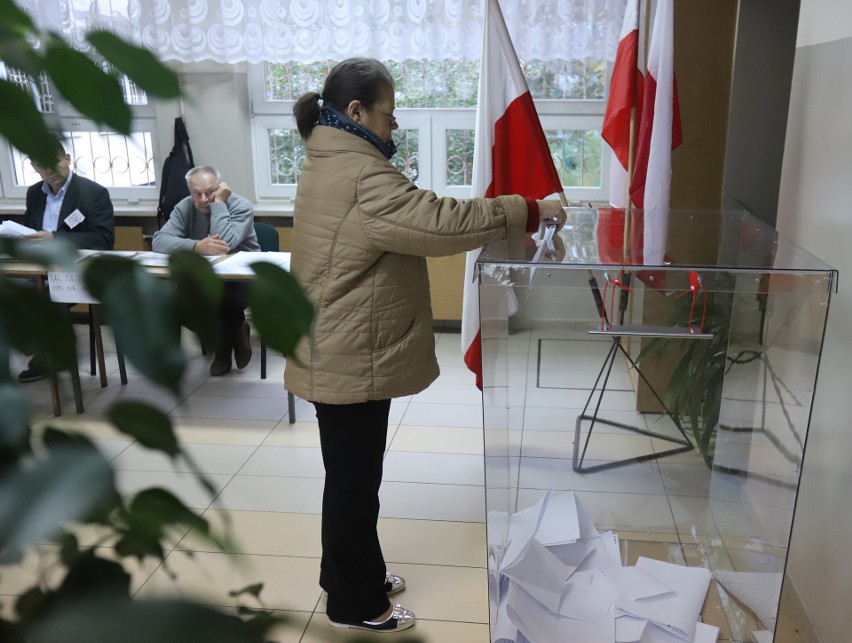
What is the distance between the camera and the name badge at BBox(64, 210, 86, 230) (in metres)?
3.96

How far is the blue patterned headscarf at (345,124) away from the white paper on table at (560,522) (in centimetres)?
107

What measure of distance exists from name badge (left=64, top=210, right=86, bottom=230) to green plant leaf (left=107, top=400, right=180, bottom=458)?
398 centimetres

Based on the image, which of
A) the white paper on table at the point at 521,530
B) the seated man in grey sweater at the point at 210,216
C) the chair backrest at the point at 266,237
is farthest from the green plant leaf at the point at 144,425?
the chair backrest at the point at 266,237

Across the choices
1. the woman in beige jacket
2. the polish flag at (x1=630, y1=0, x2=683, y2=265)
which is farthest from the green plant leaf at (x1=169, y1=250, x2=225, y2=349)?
the polish flag at (x1=630, y1=0, x2=683, y2=265)

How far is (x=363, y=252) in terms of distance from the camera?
1.86 m

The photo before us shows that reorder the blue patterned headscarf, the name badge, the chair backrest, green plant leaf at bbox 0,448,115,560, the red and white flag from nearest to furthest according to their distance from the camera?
green plant leaf at bbox 0,448,115,560 → the blue patterned headscarf → the red and white flag → the name badge → the chair backrest

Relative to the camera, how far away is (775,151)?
9.76 feet

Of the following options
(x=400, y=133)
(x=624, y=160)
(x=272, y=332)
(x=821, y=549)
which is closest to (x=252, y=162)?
(x=400, y=133)

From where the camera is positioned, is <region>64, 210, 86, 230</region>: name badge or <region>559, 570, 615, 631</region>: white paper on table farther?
<region>64, 210, 86, 230</region>: name badge

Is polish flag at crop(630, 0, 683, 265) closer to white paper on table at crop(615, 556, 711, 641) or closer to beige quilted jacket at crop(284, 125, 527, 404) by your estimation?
beige quilted jacket at crop(284, 125, 527, 404)

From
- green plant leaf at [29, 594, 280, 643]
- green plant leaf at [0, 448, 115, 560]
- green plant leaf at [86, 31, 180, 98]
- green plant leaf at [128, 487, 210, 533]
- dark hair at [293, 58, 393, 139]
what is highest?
dark hair at [293, 58, 393, 139]

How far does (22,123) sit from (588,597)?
83.4 inches

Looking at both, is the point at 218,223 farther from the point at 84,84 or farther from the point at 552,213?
the point at 84,84

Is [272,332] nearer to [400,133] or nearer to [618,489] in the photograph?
[618,489]
